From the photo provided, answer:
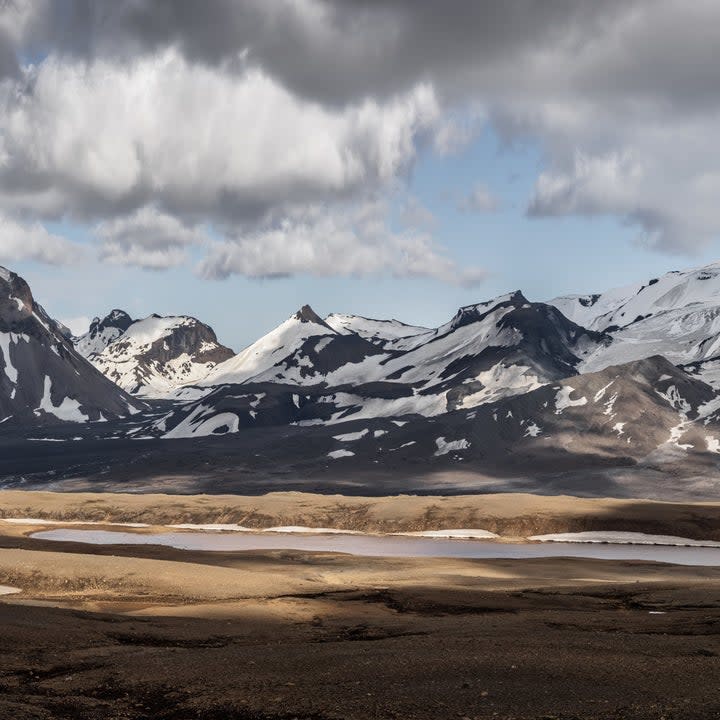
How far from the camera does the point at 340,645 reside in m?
30.0

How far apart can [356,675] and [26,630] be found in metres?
11.8

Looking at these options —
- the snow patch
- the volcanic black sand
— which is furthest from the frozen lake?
the volcanic black sand

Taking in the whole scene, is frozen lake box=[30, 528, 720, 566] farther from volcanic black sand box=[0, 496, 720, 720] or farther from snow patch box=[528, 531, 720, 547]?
volcanic black sand box=[0, 496, 720, 720]

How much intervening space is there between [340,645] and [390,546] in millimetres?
53068

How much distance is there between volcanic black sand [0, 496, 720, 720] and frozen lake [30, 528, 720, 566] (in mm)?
22722

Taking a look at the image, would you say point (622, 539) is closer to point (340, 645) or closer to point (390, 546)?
point (390, 546)

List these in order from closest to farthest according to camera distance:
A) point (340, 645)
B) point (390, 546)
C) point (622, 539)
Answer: point (340, 645) < point (390, 546) < point (622, 539)

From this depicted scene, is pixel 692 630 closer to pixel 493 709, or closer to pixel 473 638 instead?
pixel 473 638

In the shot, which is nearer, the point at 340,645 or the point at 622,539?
the point at 340,645

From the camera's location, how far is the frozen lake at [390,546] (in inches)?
3029

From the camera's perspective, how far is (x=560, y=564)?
6638 centimetres

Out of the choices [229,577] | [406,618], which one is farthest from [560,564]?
[406,618]

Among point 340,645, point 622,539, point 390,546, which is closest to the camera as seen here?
point 340,645

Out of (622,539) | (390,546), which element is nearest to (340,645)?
(390,546)
